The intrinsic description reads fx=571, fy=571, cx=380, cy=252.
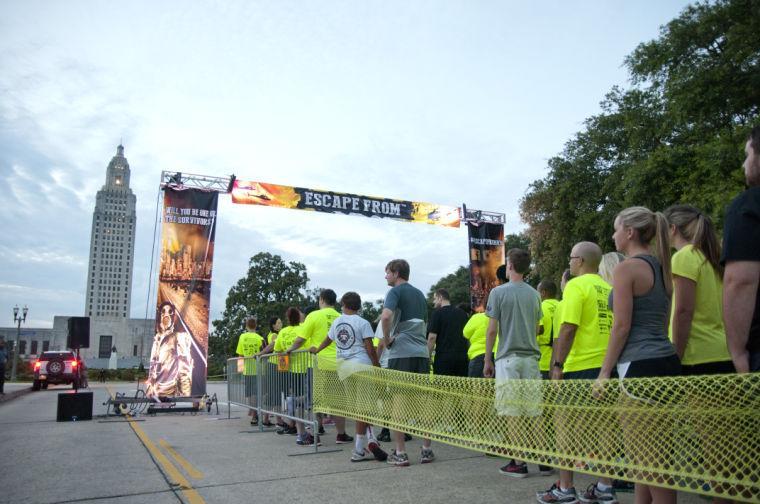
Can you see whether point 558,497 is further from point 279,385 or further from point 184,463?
point 279,385

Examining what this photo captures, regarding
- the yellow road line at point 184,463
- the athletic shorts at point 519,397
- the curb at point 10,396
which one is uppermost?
the athletic shorts at point 519,397

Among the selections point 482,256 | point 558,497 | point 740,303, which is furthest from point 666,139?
point 740,303

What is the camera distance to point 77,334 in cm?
1198

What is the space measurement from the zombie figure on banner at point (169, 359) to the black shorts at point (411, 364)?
1004 cm

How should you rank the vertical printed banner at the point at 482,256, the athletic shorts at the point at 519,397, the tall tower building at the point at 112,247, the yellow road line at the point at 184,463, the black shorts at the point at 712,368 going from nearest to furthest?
1. the black shorts at the point at 712,368
2. the athletic shorts at the point at 519,397
3. the yellow road line at the point at 184,463
4. the vertical printed banner at the point at 482,256
5. the tall tower building at the point at 112,247

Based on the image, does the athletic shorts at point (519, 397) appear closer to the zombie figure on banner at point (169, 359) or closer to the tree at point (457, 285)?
the zombie figure on banner at point (169, 359)

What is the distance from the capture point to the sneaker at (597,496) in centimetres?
418

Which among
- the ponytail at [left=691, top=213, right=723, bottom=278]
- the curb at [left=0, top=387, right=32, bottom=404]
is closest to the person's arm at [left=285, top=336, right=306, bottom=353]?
the ponytail at [left=691, top=213, right=723, bottom=278]

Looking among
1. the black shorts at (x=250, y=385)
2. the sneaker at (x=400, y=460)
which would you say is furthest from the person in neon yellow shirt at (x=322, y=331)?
the black shorts at (x=250, y=385)

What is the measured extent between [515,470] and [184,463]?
3.51m

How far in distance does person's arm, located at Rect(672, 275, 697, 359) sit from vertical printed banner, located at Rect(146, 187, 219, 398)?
43.4ft

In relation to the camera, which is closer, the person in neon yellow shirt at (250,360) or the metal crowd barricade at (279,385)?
the metal crowd barricade at (279,385)

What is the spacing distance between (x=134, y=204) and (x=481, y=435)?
489 feet

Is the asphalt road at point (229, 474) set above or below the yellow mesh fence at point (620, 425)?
below
